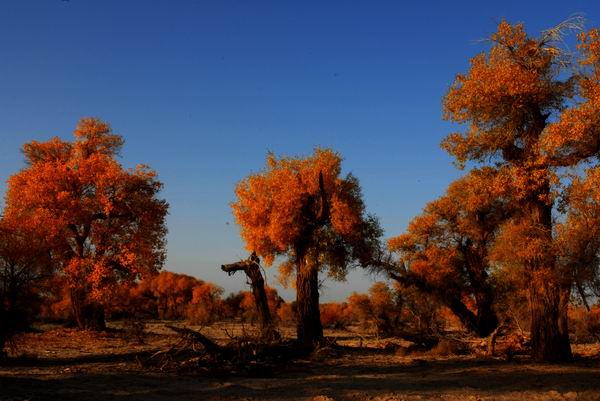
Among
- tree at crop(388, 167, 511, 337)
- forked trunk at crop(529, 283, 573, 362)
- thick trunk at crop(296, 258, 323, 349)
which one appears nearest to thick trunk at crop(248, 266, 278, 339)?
thick trunk at crop(296, 258, 323, 349)

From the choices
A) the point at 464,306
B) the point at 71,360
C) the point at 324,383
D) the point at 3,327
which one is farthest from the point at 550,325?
the point at 3,327

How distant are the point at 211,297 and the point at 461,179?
34832 mm

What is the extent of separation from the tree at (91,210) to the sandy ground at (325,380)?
26.6ft

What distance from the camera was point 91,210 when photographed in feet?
97.3

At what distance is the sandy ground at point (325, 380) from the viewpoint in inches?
497

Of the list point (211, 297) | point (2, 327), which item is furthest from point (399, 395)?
point (211, 297)

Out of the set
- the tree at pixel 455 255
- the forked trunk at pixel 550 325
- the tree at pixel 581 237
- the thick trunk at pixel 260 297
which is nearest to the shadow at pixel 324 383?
the forked trunk at pixel 550 325

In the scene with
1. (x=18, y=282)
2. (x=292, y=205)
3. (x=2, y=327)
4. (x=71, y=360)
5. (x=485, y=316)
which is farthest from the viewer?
(x=485, y=316)

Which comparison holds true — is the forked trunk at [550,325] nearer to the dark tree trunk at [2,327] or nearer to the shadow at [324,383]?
the shadow at [324,383]

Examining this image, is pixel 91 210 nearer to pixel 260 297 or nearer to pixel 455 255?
pixel 260 297

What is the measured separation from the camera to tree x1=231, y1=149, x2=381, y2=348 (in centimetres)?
2286

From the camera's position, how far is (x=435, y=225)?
31.6 meters

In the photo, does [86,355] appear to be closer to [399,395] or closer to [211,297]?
[399,395]

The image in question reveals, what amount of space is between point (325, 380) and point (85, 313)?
20.1 metres
